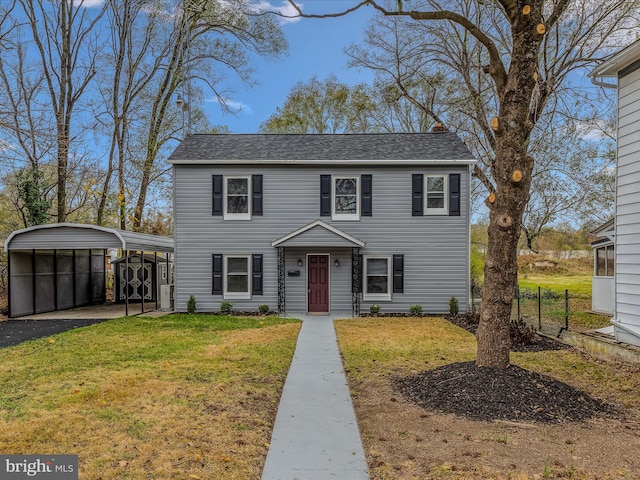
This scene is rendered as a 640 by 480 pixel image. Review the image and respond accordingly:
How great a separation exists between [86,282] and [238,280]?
7.44 m

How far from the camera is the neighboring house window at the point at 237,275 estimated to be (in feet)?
47.5

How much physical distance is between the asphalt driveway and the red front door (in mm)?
6501

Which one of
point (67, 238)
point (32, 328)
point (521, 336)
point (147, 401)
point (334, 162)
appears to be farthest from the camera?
point (334, 162)

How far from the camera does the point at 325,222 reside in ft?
47.2

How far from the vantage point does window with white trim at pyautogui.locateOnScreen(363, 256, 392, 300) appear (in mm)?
14516

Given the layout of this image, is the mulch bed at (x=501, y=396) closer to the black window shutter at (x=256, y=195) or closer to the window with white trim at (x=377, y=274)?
the window with white trim at (x=377, y=274)

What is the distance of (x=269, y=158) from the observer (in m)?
14.5

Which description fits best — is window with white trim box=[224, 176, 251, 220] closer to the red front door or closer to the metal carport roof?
the red front door

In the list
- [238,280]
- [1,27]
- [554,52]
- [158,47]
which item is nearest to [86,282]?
[238,280]

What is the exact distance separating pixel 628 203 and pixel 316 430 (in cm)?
703

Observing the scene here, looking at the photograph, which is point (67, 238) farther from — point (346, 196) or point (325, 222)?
point (346, 196)

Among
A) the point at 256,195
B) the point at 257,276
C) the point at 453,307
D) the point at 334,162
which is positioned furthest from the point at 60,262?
the point at 453,307

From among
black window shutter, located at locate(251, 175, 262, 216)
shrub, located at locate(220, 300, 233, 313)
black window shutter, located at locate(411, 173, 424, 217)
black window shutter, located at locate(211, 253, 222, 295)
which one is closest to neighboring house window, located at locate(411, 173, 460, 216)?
black window shutter, located at locate(411, 173, 424, 217)

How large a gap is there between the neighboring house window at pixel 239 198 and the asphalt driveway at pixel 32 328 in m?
5.02
